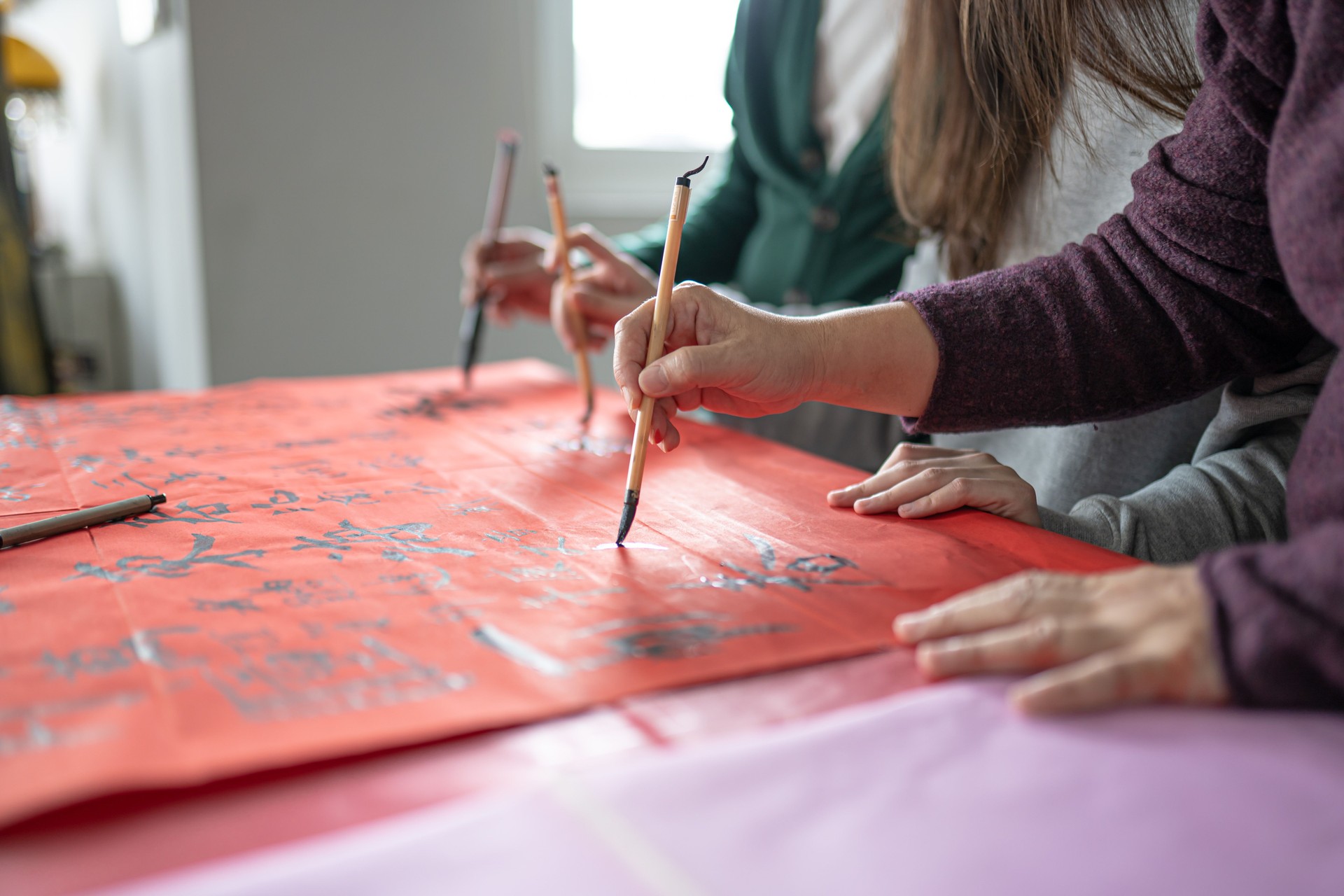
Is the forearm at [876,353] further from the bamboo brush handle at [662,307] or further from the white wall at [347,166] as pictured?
the white wall at [347,166]

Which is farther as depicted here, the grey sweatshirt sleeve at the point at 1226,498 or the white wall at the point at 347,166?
the white wall at the point at 347,166

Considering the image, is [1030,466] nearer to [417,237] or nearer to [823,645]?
[823,645]

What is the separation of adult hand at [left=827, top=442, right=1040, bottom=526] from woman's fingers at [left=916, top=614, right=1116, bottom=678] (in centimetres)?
23

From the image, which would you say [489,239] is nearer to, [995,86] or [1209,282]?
[995,86]

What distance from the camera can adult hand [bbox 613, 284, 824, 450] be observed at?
1.98 feet

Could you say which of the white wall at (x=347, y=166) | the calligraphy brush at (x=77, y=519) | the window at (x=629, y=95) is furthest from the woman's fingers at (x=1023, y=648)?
the window at (x=629, y=95)

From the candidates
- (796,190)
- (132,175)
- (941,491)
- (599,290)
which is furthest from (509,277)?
(132,175)

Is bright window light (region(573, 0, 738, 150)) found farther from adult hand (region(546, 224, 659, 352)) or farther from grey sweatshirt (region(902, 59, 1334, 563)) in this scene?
grey sweatshirt (region(902, 59, 1334, 563))

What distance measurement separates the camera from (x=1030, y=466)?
0.90 meters

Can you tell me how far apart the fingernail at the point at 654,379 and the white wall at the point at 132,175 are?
1353 mm

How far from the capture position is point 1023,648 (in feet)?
1.30

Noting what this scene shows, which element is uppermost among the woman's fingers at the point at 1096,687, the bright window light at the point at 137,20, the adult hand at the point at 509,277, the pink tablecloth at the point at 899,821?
the bright window light at the point at 137,20

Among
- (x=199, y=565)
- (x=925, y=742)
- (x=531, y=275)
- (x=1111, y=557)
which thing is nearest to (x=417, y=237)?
(x=531, y=275)

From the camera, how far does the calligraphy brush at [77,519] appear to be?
553 mm
